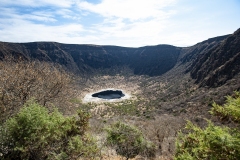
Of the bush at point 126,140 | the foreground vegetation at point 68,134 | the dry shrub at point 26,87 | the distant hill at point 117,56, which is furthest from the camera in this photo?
the distant hill at point 117,56

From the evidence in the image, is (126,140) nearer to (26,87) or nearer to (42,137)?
(42,137)

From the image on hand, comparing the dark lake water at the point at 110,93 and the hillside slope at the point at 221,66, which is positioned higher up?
the hillside slope at the point at 221,66

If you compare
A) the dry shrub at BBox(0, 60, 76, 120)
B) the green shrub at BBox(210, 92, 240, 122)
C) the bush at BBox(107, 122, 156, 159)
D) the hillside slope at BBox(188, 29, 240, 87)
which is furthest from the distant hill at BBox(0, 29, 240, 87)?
the green shrub at BBox(210, 92, 240, 122)

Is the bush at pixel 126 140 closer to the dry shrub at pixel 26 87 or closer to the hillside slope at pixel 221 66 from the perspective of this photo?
the dry shrub at pixel 26 87

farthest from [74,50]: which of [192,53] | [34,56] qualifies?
[192,53]

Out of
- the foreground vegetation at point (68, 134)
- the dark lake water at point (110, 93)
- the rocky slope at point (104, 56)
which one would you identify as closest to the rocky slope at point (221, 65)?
the dark lake water at point (110, 93)

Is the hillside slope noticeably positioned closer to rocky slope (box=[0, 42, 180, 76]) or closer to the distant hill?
the distant hill

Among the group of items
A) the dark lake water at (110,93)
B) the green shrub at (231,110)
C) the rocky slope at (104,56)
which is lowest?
the dark lake water at (110,93)

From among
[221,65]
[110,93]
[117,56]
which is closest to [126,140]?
[221,65]
